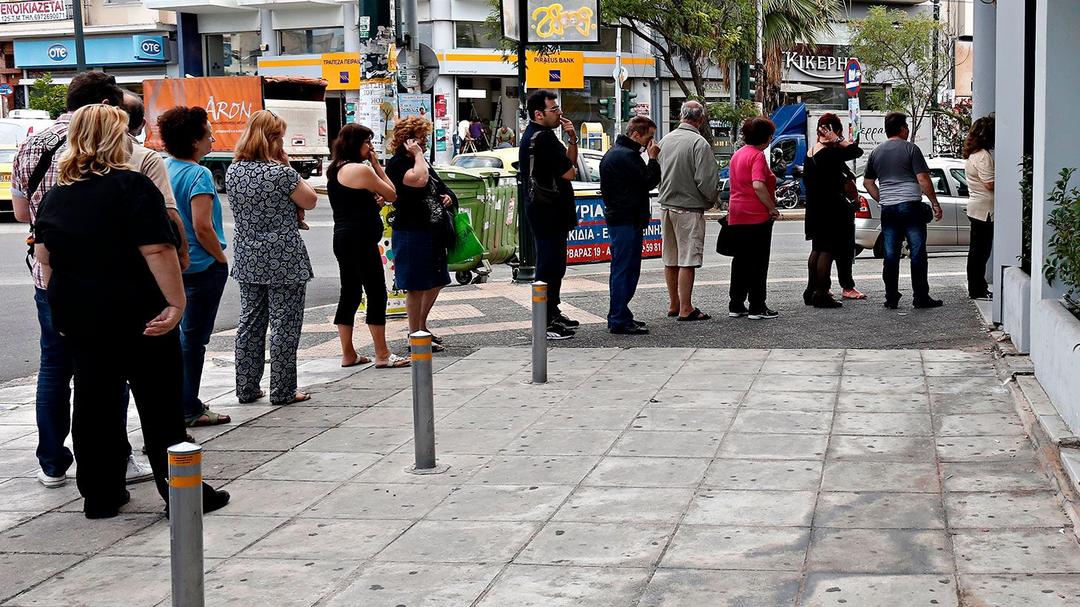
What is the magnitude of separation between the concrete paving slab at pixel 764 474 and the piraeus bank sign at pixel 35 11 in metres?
48.5

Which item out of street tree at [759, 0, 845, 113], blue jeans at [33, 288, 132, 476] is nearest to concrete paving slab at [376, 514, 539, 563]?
blue jeans at [33, 288, 132, 476]

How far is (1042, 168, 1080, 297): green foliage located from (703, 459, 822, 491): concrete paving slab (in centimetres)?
174

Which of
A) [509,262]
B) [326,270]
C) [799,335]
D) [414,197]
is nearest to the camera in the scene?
[414,197]

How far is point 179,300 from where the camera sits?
226 inches

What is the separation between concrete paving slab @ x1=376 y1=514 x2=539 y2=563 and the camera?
5.16 metres

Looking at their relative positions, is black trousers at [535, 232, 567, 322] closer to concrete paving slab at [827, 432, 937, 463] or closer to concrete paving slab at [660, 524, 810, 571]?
concrete paving slab at [827, 432, 937, 463]

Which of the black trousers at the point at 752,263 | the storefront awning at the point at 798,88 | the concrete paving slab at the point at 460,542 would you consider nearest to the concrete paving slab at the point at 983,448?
the concrete paving slab at the point at 460,542

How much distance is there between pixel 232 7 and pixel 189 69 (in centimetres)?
348

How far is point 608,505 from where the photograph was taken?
5.83 metres

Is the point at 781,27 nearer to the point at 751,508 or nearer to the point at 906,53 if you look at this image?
the point at 906,53

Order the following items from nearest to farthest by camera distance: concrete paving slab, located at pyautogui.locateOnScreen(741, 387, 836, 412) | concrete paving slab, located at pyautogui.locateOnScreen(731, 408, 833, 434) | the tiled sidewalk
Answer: the tiled sidewalk, concrete paving slab, located at pyautogui.locateOnScreen(731, 408, 833, 434), concrete paving slab, located at pyautogui.locateOnScreen(741, 387, 836, 412)

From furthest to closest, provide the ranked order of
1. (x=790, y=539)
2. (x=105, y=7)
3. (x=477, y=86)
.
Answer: (x=105, y=7) → (x=477, y=86) → (x=790, y=539)

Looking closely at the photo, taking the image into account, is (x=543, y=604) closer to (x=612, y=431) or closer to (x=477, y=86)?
(x=612, y=431)

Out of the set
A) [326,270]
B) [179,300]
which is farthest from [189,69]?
[179,300]
